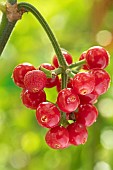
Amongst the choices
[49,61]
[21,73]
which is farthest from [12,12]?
[49,61]

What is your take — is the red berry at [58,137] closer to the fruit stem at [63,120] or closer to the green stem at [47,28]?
the fruit stem at [63,120]

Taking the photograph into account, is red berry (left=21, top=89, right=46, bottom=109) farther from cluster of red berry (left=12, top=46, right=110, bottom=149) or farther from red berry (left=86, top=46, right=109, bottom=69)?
red berry (left=86, top=46, right=109, bottom=69)

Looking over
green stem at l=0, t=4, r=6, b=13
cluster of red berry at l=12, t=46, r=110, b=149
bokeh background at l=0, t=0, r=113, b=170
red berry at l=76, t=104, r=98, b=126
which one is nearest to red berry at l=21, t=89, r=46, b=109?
cluster of red berry at l=12, t=46, r=110, b=149

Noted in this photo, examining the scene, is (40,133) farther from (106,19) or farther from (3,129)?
(106,19)

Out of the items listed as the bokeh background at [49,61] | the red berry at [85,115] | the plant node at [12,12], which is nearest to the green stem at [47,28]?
the plant node at [12,12]

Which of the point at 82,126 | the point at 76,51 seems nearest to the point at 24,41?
the point at 76,51

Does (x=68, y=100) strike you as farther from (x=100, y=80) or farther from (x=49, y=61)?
(x=49, y=61)
